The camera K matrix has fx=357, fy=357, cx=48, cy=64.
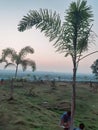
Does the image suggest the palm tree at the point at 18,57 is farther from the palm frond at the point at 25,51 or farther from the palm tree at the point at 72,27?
the palm tree at the point at 72,27

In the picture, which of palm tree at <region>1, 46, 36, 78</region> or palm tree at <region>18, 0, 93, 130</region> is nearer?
palm tree at <region>18, 0, 93, 130</region>

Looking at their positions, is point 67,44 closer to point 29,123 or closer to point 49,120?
point 29,123

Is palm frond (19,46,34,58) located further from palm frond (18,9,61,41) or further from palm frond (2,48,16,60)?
palm frond (18,9,61,41)

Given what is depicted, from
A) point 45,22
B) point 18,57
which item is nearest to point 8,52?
point 18,57

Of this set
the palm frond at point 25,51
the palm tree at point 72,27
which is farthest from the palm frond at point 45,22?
the palm frond at point 25,51

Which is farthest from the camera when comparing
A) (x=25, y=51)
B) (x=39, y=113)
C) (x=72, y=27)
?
(x=25, y=51)

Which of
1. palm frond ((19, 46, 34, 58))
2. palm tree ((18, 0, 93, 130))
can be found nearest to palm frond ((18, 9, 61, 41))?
palm tree ((18, 0, 93, 130))

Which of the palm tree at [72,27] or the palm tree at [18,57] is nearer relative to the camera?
the palm tree at [72,27]

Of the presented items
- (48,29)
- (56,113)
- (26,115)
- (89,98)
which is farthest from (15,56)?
(48,29)

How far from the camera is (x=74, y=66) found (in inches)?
517

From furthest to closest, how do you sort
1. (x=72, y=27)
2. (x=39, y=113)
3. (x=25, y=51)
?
1. (x=25, y=51)
2. (x=39, y=113)
3. (x=72, y=27)

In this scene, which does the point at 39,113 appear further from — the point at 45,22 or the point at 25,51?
the point at 25,51

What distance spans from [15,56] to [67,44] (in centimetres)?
2641

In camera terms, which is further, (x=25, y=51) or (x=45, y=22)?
(x=25, y=51)
